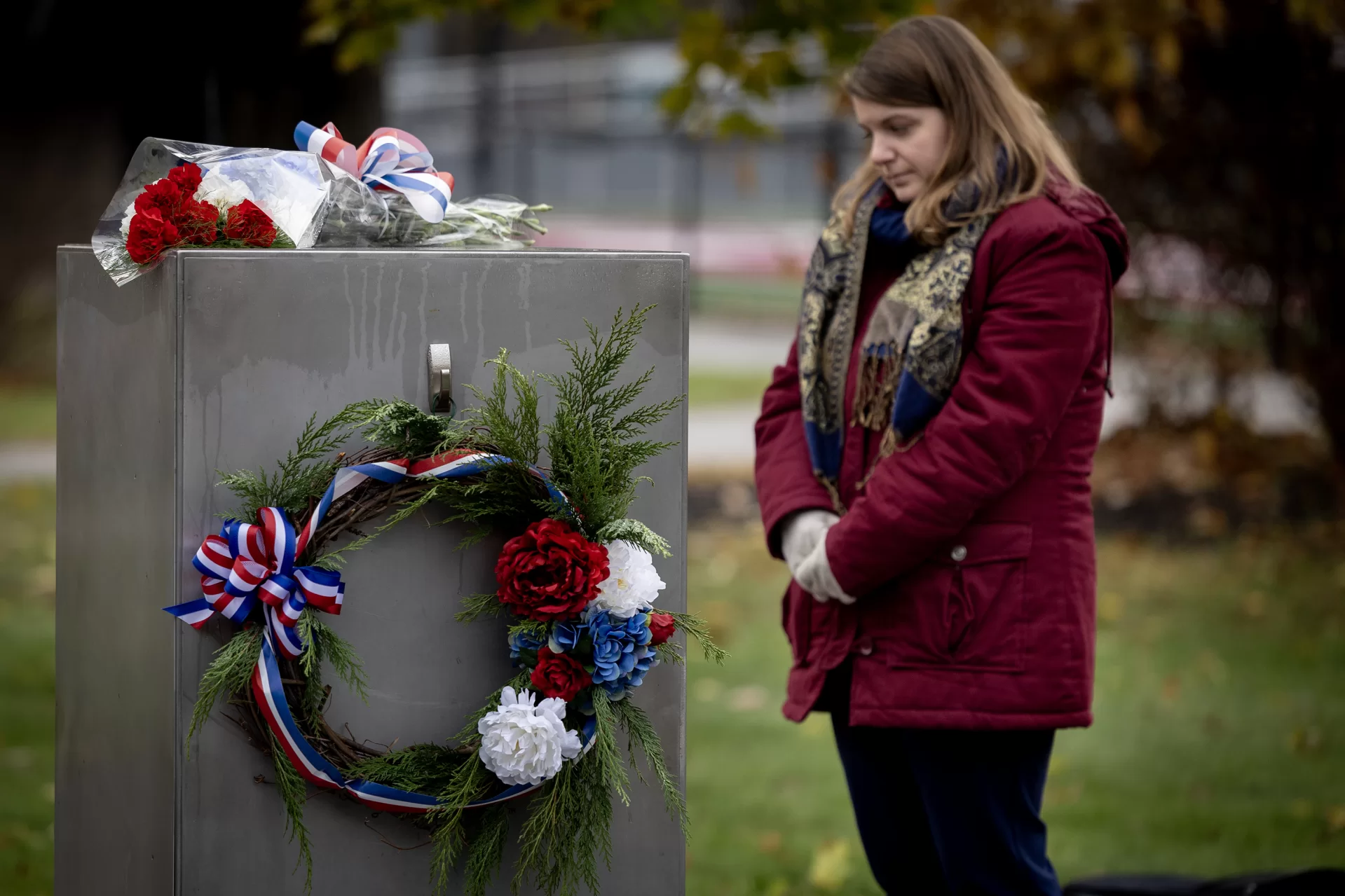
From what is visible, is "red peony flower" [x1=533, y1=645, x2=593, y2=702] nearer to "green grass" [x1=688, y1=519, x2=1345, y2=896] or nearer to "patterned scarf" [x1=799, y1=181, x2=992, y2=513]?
"patterned scarf" [x1=799, y1=181, x2=992, y2=513]

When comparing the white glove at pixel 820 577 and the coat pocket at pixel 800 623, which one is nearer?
the white glove at pixel 820 577

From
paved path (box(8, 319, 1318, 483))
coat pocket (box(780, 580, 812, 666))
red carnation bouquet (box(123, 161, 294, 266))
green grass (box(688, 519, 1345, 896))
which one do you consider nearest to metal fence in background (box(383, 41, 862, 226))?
paved path (box(8, 319, 1318, 483))

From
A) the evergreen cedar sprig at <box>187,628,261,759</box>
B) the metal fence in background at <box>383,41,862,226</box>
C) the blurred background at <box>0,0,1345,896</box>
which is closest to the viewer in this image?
the evergreen cedar sprig at <box>187,628,261,759</box>

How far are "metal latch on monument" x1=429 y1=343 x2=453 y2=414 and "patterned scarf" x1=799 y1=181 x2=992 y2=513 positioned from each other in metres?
0.80

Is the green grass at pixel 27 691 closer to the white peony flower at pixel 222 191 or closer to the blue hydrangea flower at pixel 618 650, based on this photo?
the white peony flower at pixel 222 191

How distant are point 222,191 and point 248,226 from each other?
0.11 metres

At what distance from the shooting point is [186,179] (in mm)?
2080

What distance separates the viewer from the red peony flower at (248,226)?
2.09 m

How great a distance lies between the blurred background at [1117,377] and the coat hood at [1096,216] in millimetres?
1903

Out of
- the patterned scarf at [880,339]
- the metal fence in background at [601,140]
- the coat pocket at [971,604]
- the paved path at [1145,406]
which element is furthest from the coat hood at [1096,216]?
the metal fence in background at [601,140]

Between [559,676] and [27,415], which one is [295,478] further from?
[27,415]

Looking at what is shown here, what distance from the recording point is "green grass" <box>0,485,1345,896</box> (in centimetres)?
390

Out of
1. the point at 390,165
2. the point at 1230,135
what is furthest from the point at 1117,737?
the point at 1230,135

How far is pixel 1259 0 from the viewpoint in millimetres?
6793
